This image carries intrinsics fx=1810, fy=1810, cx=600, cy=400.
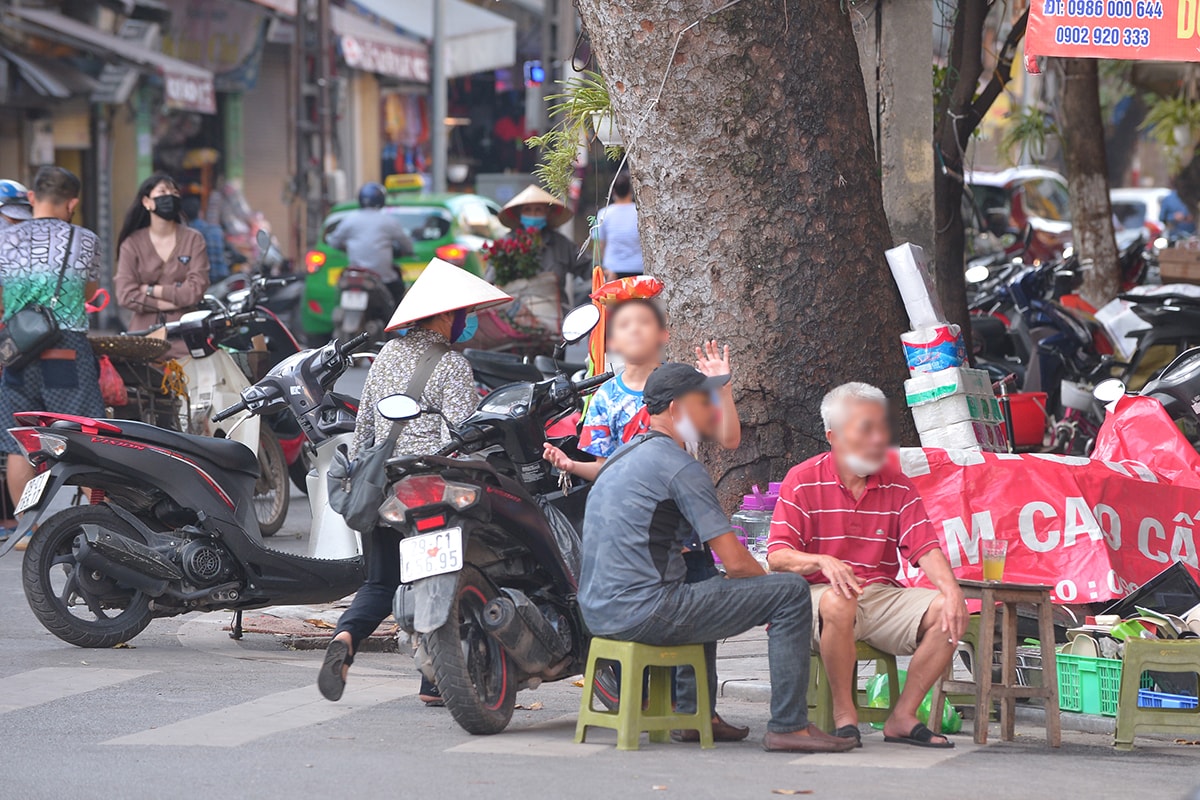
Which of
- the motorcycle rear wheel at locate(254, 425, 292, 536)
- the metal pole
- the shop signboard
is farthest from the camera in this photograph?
the shop signboard

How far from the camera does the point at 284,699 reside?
21.3ft

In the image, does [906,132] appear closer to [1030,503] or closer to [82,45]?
[1030,503]

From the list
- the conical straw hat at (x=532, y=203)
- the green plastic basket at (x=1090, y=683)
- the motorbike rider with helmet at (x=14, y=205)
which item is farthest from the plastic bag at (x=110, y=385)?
the green plastic basket at (x=1090, y=683)

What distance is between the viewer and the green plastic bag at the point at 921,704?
6246mm

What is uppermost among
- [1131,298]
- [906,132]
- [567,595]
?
[906,132]

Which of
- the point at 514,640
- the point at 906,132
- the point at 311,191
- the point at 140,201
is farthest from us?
the point at 311,191

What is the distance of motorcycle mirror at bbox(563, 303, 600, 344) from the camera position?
6.37 m

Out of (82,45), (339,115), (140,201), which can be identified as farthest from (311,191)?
(140,201)

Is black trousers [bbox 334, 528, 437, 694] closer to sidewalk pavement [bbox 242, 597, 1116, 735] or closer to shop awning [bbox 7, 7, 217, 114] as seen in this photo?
sidewalk pavement [bbox 242, 597, 1116, 735]

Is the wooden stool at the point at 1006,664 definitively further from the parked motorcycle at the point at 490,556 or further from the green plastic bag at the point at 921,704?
the parked motorcycle at the point at 490,556

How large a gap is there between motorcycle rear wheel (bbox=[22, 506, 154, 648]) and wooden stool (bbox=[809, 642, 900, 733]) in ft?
9.59

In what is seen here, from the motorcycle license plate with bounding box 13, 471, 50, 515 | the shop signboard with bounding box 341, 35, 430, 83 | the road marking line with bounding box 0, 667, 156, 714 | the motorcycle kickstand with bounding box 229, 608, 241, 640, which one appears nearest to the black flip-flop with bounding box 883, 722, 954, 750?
the road marking line with bounding box 0, 667, 156, 714

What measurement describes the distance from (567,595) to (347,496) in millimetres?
830

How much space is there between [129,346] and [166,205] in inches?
44.6
